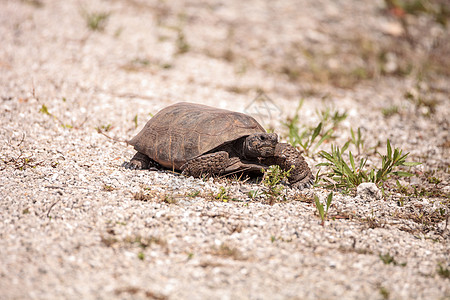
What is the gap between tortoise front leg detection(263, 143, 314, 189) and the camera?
164 inches

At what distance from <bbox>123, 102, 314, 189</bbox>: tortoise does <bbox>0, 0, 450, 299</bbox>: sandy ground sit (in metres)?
0.17

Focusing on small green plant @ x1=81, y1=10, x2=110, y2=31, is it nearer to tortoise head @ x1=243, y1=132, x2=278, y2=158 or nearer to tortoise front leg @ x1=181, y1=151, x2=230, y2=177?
tortoise front leg @ x1=181, y1=151, x2=230, y2=177

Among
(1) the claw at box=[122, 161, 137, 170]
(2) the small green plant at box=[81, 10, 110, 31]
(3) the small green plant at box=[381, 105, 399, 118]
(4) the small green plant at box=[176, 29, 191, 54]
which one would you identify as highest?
(2) the small green plant at box=[81, 10, 110, 31]

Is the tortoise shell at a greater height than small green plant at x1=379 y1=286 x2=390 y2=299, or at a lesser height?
greater

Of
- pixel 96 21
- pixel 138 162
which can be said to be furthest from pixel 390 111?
pixel 96 21

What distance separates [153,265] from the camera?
272cm

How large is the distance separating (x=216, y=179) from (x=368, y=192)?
145 cm

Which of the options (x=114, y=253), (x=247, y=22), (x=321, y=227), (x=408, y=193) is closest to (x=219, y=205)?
(x=321, y=227)

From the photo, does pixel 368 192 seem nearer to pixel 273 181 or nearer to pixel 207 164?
pixel 273 181

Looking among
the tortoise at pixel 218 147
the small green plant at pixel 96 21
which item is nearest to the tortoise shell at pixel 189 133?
the tortoise at pixel 218 147

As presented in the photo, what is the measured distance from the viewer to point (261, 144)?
4051mm

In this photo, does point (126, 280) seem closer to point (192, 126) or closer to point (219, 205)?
point (219, 205)

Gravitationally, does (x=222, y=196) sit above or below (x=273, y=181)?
below

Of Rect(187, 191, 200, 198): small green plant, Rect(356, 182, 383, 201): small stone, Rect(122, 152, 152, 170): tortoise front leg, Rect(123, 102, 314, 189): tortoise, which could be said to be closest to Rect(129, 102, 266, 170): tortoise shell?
Rect(123, 102, 314, 189): tortoise
